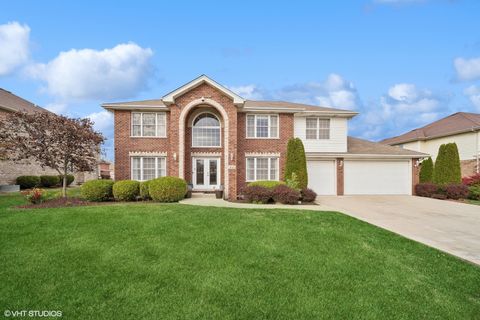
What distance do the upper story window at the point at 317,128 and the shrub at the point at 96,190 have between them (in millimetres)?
12691

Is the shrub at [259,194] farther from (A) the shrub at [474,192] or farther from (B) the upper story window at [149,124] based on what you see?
(A) the shrub at [474,192]

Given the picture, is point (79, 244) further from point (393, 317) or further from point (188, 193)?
point (188, 193)

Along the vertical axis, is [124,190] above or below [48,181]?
above

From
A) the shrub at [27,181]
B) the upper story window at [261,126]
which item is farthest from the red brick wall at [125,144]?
the shrub at [27,181]

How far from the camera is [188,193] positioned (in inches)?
613

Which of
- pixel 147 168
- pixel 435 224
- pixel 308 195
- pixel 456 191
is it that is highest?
pixel 147 168

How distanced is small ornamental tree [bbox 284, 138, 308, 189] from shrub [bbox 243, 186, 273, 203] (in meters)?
2.49

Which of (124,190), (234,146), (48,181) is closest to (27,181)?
(48,181)

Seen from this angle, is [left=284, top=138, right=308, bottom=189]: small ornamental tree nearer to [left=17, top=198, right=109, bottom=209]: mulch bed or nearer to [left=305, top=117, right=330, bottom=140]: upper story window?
[left=305, top=117, right=330, bottom=140]: upper story window

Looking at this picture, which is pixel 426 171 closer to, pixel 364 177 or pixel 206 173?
pixel 364 177

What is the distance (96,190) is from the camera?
13.2 metres

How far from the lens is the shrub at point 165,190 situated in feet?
43.7

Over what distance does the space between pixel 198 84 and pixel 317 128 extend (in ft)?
27.8

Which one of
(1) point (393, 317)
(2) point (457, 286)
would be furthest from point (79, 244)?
(2) point (457, 286)
